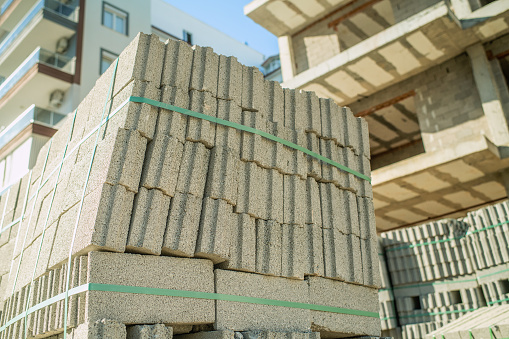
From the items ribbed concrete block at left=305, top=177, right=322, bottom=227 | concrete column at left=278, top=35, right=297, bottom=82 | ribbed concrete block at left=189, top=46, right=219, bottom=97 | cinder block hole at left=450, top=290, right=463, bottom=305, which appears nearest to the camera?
ribbed concrete block at left=189, top=46, right=219, bottom=97

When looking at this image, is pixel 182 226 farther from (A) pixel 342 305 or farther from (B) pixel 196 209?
(A) pixel 342 305

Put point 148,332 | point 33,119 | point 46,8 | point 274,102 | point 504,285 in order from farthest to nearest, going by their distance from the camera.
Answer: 1. point 46,8
2. point 33,119
3. point 504,285
4. point 274,102
5. point 148,332

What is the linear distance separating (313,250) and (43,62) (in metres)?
17.0

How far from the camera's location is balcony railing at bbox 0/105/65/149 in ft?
56.2

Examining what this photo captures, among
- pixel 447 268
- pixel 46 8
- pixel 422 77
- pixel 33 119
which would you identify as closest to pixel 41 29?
pixel 46 8

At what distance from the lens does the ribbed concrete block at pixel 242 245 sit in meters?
4.11

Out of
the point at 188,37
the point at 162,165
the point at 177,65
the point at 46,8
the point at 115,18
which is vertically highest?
the point at 188,37

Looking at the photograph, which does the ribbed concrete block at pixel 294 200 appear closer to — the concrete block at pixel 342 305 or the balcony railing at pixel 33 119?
the concrete block at pixel 342 305

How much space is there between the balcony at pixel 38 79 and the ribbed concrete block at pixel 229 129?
15.9 meters

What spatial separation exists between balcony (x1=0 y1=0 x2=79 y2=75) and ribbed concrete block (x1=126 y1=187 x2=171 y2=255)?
702 inches

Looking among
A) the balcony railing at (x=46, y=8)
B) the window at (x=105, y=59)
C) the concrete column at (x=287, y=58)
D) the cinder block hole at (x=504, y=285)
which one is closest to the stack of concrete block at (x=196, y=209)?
the cinder block hole at (x=504, y=285)

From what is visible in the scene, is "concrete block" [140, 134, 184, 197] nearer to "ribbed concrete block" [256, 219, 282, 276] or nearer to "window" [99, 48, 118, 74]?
"ribbed concrete block" [256, 219, 282, 276]

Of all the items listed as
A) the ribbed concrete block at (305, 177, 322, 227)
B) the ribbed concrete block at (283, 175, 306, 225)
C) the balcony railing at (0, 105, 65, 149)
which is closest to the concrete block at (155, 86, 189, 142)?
the ribbed concrete block at (283, 175, 306, 225)

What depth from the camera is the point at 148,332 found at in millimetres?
3395
